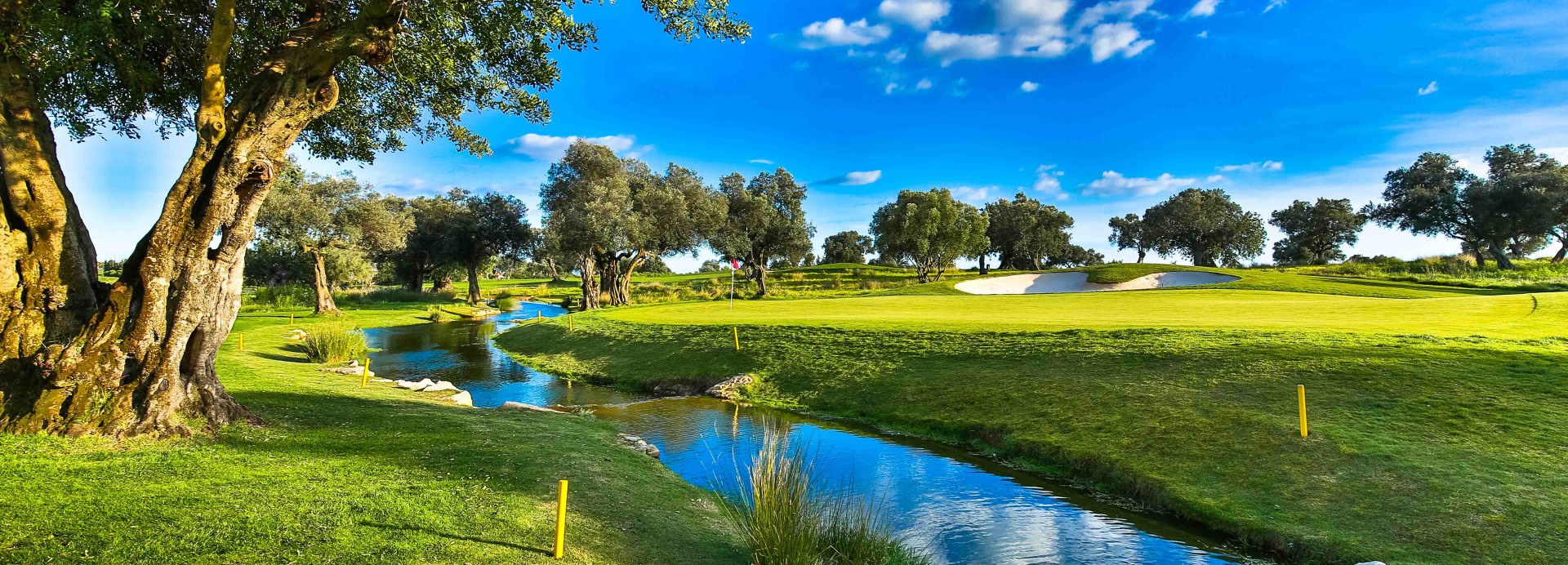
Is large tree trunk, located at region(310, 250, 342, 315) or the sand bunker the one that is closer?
large tree trunk, located at region(310, 250, 342, 315)

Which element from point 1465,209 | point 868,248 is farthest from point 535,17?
point 868,248

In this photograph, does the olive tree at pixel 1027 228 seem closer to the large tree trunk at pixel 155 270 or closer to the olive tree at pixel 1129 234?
the olive tree at pixel 1129 234

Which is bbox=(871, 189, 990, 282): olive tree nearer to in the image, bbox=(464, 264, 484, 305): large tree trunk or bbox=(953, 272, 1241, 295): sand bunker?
bbox=(953, 272, 1241, 295): sand bunker

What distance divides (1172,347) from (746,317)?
14.3 metres

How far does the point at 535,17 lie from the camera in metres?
10.4

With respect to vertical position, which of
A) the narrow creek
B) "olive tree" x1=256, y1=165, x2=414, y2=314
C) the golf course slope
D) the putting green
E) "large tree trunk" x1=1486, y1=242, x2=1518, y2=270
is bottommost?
the narrow creek

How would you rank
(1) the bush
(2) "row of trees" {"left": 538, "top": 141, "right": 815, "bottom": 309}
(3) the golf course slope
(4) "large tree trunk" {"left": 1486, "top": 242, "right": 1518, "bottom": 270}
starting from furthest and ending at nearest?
(4) "large tree trunk" {"left": 1486, "top": 242, "right": 1518, "bottom": 270} → (2) "row of trees" {"left": 538, "top": 141, "right": 815, "bottom": 309} → (1) the bush → (3) the golf course slope

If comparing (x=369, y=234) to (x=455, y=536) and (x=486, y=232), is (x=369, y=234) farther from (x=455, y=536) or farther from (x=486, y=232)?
(x=455, y=536)

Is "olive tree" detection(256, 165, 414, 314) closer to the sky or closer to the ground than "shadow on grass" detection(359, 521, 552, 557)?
closer to the sky

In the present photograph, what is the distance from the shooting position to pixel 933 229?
53938 millimetres

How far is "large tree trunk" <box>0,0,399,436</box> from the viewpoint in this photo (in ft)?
22.1

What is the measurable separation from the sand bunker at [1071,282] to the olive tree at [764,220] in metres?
13.4

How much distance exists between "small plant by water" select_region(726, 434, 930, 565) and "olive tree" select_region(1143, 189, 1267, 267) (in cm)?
7873

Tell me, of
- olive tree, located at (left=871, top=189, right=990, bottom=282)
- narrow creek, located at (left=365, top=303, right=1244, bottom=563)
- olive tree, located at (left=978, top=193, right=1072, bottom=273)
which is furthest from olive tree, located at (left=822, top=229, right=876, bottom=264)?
narrow creek, located at (left=365, top=303, right=1244, bottom=563)
